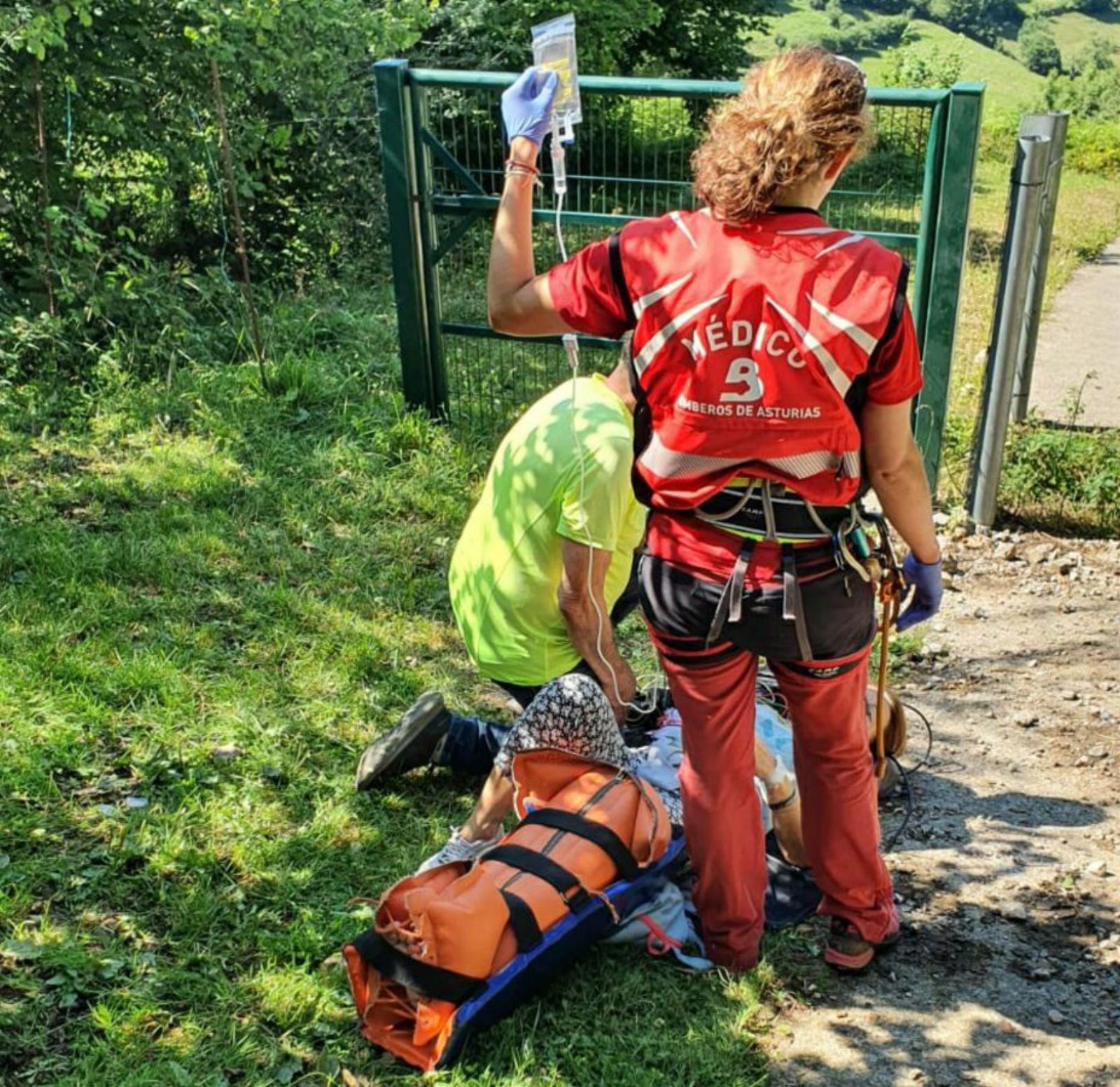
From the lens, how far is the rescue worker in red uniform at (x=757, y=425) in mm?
2463

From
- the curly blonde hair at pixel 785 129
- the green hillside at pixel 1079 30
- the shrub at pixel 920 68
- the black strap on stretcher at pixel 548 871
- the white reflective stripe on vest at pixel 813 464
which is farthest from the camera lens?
the green hillside at pixel 1079 30

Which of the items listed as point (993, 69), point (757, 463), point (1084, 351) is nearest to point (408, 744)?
point (757, 463)

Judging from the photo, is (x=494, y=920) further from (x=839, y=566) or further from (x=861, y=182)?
(x=861, y=182)

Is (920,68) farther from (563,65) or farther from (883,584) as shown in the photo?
(883,584)

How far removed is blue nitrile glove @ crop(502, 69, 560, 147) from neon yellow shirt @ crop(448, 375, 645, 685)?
702 mm

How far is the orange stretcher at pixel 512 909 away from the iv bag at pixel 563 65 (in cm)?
158

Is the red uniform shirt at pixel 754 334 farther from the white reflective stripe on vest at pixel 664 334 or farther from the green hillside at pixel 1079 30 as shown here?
the green hillside at pixel 1079 30

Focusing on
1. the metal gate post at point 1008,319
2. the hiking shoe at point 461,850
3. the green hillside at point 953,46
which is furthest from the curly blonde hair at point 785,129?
the green hillside at point 953,46

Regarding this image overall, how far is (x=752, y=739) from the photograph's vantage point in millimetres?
3020

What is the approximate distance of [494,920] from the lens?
9.50 feet

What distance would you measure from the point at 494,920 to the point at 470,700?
1.62 metres

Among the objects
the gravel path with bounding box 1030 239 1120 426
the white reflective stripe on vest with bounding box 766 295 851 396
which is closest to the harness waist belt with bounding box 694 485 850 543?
the white reflective stripe on vest with bounding box 766 295 851 396

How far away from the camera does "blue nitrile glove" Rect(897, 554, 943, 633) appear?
9.94ft

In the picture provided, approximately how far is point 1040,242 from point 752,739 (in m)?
3.61
